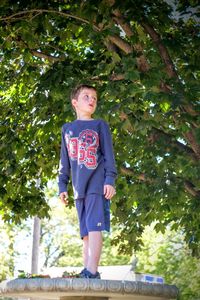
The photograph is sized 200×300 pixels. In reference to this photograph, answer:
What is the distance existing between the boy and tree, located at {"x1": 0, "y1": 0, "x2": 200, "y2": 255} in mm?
3211

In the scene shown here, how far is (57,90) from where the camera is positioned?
10047 millimetres

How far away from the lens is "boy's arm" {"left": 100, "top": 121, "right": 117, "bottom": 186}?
5.44 meters

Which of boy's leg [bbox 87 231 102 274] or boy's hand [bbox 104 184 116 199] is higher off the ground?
boy's hand [bbox 104 184 116 199]

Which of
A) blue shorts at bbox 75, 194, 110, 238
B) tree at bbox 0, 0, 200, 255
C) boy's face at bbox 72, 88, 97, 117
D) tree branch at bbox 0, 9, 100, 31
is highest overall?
tree branch at bbox 0, 9, 100, 31

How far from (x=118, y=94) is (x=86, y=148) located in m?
3.69

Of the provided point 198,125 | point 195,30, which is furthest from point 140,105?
point 195,30

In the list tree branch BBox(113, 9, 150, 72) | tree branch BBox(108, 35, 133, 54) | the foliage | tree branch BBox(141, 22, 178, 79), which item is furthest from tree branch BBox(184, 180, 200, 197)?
the foliage

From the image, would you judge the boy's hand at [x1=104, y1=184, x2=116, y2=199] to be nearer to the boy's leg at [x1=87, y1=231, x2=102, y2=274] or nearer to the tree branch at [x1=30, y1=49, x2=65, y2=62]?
Result: the boy's leg at [x1=87, y1=231, x2=102, y2=274]

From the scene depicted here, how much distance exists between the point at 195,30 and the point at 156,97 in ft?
7.77

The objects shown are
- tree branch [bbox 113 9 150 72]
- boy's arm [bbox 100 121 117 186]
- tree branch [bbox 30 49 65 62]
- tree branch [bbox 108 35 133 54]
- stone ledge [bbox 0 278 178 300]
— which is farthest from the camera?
tree branch [bbox 30 49 65 62]

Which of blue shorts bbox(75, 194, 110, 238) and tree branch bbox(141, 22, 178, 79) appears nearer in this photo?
blue shorts bbox(75, 194, 110, 238)

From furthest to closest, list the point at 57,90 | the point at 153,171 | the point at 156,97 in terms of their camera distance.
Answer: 1. the point at 153,171
2. the point at 57,90
3. the point at 156,97

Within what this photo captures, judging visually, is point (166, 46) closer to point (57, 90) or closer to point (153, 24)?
point (153, 24)

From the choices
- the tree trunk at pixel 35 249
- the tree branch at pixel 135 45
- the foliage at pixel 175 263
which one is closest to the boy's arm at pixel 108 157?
the tree branch at pixel 135 45
